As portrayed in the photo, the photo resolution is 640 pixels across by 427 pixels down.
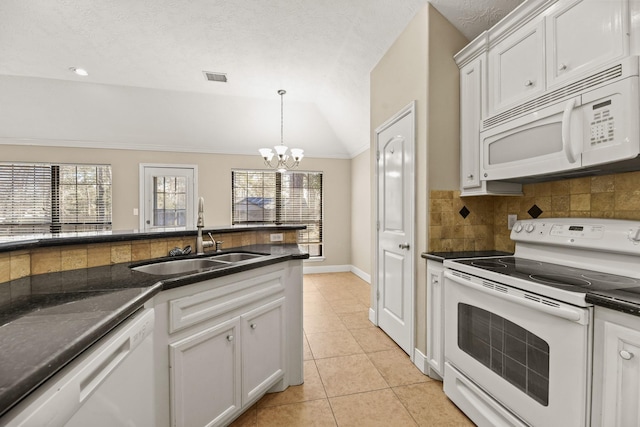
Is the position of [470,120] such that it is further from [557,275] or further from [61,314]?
[61,314]

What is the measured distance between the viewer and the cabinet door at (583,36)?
127 cm

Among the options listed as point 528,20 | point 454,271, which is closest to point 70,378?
point 454,271

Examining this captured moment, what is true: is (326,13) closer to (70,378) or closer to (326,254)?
(70,378)

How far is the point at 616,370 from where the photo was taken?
3.40 ft

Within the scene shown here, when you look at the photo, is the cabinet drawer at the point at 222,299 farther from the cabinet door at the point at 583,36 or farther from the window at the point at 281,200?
the window at the point at 281,200

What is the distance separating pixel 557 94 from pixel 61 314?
2391mm

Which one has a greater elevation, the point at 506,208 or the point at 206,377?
the point at 506,208

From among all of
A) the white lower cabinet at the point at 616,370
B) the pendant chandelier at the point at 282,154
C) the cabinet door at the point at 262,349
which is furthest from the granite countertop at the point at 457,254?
the pendant chandelier at the point at 282,154

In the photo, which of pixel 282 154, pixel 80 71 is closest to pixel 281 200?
pixel 282 154

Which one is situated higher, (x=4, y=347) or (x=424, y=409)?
(x=4, y=347)

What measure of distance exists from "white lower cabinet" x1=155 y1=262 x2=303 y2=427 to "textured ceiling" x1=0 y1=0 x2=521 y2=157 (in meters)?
2.31

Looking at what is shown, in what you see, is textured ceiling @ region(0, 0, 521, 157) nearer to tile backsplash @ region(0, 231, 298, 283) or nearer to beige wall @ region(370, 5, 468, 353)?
beige wall @ region(370, 5, 468, 353)

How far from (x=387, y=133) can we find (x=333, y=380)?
2275 millimetres

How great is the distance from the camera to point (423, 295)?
7.33ft
